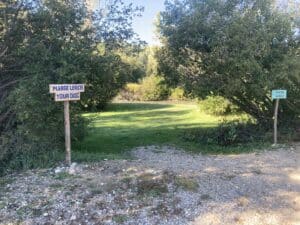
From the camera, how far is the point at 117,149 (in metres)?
9.95

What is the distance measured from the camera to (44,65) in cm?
719

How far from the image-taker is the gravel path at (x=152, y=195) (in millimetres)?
4426

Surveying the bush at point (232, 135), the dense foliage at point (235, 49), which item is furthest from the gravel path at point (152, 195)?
the bush at point (232, 135)

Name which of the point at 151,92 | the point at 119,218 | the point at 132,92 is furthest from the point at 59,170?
the point at 132,92

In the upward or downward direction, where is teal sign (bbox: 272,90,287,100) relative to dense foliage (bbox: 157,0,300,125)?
downward

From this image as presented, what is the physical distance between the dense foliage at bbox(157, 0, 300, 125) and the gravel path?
11.7 feet

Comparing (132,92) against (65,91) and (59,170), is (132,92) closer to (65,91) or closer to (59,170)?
(65,91)

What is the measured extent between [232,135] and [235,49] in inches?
100.0

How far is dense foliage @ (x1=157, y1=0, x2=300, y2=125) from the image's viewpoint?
9102mm

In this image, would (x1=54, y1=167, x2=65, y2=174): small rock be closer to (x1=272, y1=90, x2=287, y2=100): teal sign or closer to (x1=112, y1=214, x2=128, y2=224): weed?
(x1=112, y1=214, x2=128, y2=224): weed

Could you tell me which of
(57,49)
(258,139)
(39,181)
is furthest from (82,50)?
(258,139)

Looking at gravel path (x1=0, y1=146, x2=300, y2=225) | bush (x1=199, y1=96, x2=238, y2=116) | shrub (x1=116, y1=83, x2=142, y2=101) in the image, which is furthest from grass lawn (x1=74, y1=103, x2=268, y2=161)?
shrub (x1=116, y1=83, x2=142, y2=101)

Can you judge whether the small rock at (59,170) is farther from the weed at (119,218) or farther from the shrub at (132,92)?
the shrub at (132,92)

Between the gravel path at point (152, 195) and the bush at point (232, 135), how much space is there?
3948 mm
